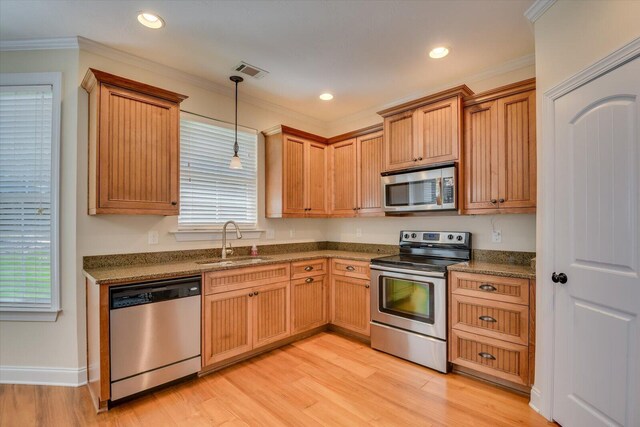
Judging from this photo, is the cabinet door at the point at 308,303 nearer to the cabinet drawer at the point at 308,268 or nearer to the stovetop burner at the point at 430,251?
the cabinet drawer at the point at 308,268

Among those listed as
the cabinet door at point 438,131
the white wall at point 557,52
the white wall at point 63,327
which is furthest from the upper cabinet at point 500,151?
the white wall at point 63,327

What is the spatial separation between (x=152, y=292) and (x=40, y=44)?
2.20 meters

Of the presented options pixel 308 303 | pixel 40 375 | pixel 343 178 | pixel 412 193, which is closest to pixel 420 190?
pixel 412 193

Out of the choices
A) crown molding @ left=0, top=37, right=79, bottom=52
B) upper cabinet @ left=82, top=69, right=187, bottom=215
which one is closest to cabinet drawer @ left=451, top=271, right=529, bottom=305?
upper cabinet @ left=82, top=69, right=187, bottom=215

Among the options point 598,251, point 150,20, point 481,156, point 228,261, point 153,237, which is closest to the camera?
point 598,251

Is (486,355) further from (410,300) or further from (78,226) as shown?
(78,226)

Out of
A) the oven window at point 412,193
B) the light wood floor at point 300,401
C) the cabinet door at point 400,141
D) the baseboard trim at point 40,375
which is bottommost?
the light wood floor at point 300,401

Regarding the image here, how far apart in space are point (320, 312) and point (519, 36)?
316cm

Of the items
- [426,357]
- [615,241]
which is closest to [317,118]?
[426,357]

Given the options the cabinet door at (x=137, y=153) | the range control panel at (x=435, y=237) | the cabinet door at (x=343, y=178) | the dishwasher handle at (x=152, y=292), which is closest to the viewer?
the dishwasher handle at (x=152, y=292)

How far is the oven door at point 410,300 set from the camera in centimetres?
263

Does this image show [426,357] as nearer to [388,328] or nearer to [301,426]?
[388,328]

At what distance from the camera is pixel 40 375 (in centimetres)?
243

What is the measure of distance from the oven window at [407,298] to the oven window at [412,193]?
78 centimetres
